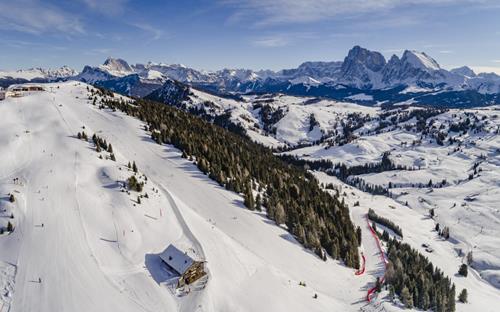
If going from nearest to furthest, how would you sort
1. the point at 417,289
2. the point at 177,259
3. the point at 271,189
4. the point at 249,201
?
the point at 177,259, the point at 417,289, the point at 249,201, the point at 271,189

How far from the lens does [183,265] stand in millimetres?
52875

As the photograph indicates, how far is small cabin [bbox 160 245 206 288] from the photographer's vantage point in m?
51.8

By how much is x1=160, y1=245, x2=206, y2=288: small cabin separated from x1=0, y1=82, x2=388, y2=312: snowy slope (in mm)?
1699

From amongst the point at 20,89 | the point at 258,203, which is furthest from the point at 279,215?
the point at 20,89

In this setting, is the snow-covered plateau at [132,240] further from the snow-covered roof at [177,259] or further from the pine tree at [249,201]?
the pine tree at [249,201]

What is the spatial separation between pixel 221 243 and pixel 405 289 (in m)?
37.2

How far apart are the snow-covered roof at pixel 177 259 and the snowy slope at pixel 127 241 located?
5.60ft

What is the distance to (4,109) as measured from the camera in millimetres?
115188

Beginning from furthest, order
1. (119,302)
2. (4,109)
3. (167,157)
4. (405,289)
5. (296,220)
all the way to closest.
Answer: (4,109)
(167,157)
(296,220)
(405,289)
(119,302)

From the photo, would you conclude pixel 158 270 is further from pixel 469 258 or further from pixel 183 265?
pixel 469 258

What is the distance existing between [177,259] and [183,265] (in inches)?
64.6

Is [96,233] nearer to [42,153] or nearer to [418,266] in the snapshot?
[42,153]

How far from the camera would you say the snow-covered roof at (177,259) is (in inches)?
2072

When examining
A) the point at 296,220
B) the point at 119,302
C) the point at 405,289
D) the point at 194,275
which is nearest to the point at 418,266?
the point at 405,289
